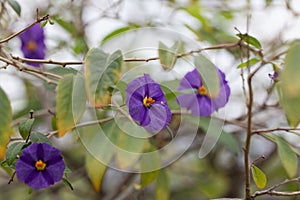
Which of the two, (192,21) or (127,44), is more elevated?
(192,21)

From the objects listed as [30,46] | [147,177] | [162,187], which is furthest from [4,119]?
[30,46]

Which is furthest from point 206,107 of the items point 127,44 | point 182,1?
point 182,1

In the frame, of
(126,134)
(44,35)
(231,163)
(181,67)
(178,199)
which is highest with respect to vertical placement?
(44,35)

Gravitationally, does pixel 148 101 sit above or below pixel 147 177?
above

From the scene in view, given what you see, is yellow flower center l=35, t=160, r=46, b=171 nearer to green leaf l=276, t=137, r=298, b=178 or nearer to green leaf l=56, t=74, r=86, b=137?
green leaf l=56, t=74, r=86, b=137

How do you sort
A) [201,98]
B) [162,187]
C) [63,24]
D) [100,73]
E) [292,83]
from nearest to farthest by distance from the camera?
[292,83] → [100,73] → [201,98] → [162,187] → [63,24]

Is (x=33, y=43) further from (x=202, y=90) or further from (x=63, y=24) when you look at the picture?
(x=202, y=90)

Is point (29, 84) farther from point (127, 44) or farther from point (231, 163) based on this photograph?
point (231, 163)
